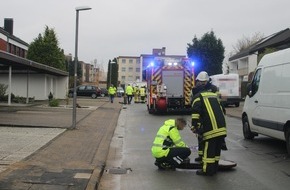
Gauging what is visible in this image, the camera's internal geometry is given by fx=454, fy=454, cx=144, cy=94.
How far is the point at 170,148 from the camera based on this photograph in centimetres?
881

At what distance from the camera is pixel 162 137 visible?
29.1ft

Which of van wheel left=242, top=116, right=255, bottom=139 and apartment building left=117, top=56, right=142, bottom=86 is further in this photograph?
apartment building left=117, top=56, right=142, bottom=86

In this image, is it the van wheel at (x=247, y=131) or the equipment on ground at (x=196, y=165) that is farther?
the van wheel at (x=247, y=131)

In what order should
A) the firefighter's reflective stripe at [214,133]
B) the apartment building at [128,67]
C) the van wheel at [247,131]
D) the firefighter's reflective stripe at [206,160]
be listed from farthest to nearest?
the apartment building at [128,67] → the van wheel at [247,131] → the firefighter's reflective stripe at [214,133] → the firefighter's reflective stripe at [206,160]

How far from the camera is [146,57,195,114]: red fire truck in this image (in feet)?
77.1

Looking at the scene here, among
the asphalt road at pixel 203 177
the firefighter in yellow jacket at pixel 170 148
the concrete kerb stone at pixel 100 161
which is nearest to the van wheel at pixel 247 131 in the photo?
the asphalt road at pixel 203 177

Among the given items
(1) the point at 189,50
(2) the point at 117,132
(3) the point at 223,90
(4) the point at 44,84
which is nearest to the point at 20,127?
(2) the point at 117,132

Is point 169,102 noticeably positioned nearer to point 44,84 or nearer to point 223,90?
point 223,90

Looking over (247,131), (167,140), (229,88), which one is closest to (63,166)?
A: (167,140)

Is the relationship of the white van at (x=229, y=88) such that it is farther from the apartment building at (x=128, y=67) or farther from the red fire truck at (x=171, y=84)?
the apartment building at (x=128, y=67)

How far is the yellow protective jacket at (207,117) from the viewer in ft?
27.7

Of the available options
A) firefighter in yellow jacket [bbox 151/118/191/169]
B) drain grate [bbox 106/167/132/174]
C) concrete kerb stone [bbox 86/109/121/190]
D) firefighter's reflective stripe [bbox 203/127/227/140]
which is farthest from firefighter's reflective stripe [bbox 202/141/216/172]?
concrete kerb stone [bbox 86/109/121/190]

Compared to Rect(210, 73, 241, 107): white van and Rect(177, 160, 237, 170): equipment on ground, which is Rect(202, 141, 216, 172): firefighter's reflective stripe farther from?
Rect(210, 73, 241, 107): white van

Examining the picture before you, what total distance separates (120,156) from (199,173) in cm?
286
